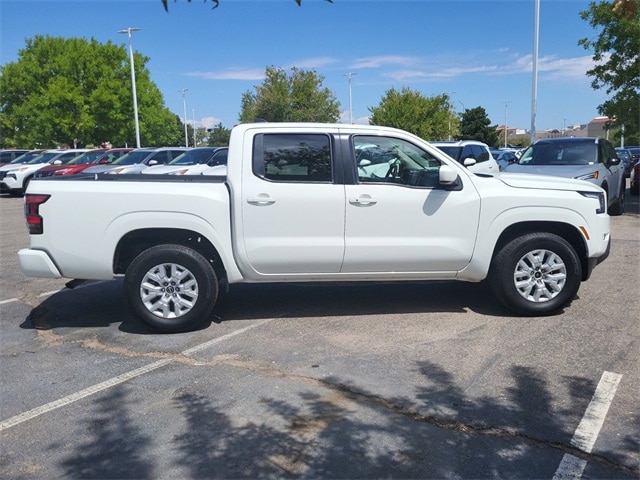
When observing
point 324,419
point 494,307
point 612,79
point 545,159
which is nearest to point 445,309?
point 494,307

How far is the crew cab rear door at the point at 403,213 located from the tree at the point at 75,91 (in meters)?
37.7

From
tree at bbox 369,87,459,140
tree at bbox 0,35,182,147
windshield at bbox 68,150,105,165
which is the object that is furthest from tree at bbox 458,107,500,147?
windshield at bbox 68,150,105,165

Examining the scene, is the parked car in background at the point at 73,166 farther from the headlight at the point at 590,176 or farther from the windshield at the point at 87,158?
the headlight at the point at 590,176

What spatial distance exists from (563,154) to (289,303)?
8.22 meters

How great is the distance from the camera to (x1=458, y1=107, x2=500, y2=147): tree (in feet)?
201

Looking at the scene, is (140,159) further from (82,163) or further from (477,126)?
(477,126)

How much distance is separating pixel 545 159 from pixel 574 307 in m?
6.88

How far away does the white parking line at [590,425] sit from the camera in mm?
3248

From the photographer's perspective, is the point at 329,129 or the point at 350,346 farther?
the point at 329,129

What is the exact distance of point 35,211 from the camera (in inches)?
215

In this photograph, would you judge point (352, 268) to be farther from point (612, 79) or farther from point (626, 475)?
point (612, 79)

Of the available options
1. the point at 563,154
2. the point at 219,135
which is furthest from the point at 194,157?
the point at 219,135

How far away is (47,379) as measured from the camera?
463 cm

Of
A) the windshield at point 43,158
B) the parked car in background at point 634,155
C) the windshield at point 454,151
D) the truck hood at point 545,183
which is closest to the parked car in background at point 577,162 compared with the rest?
the windshield at point 454,151
